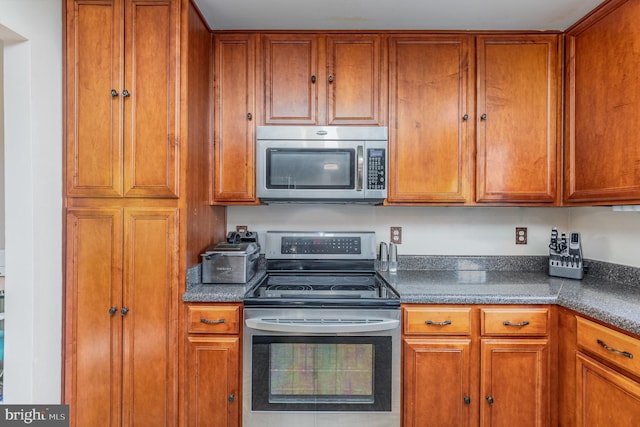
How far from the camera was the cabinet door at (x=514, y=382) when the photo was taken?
66.3 inches

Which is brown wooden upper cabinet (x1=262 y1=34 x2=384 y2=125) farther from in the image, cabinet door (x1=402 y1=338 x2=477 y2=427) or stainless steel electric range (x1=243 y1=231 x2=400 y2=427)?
cabinet door (x1=402 y1=338 x2=477 y2=427)

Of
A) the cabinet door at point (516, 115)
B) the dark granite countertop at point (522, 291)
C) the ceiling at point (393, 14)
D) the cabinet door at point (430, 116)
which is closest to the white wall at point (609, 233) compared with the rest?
the dark granite countertop at point (522, 291)

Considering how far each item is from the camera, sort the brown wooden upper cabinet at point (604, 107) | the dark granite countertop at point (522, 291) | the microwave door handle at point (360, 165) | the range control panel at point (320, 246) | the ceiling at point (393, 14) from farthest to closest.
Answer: the range control panel at point (320, 246) → the microwave door handle at point (360, 165) → the ceiling at point (393, 14) → the brown wooden upper cabinet at point (604, 107) → the dark granite countertop at point (522, 291)

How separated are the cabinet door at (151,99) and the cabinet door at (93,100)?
47 millimetres

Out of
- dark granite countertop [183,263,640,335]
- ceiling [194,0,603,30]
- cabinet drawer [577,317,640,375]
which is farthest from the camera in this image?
ceiling [194,0,603,30]

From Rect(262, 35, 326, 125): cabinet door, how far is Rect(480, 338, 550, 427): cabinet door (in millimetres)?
1604

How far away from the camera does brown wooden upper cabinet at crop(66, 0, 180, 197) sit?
5.61 ft

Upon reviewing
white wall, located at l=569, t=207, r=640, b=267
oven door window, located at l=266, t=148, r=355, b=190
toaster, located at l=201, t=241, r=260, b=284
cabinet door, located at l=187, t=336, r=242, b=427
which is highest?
oven door window, located at l=266, t=148, r=355, b=190

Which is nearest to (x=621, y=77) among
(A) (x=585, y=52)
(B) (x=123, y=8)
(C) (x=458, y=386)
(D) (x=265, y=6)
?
(A) (x=585, y=52)

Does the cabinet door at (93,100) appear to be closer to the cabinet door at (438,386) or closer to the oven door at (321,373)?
the oven door at (321,373)

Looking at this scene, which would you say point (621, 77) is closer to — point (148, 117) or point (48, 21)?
point (148, 117)

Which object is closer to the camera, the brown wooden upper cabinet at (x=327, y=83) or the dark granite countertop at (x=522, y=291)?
the dark granite countertop at (x=522, y=291)

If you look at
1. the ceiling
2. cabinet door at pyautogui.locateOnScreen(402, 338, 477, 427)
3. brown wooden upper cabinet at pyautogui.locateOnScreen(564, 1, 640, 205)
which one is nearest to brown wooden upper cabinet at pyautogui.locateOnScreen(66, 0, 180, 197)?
the ceiling

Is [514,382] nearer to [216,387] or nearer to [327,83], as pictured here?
[216,387]
